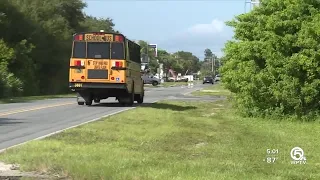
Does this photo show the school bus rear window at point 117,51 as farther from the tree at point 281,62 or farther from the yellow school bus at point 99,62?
the tree at point 281,62

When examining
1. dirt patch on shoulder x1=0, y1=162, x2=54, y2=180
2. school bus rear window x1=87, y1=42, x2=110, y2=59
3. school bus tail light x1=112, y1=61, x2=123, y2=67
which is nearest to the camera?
dirt patch on shoulder x1=0, y1=162, x2=54, y2=180

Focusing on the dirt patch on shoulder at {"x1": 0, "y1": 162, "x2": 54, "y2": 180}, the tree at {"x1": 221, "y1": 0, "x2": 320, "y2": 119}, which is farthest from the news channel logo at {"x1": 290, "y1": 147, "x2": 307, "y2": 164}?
the tree at {"x1": 221, "y1": 0, "x2": 320, "y2": 119}

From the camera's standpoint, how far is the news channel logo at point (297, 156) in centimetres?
1029

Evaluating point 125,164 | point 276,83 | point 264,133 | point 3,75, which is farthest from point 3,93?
point 125,164

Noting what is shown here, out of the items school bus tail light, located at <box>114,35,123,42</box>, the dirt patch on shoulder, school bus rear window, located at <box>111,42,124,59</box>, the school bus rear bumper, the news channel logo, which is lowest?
the dirt patch on shoulder

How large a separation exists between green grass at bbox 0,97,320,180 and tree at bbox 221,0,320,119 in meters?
1.94

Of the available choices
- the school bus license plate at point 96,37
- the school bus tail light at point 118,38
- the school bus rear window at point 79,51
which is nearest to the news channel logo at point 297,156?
the school bus tail light at point 118,38

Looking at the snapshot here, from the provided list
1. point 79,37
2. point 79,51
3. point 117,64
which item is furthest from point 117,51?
point 79,37

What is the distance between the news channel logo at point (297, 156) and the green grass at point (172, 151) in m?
0.14

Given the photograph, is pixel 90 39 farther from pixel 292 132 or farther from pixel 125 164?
pixel 125 164

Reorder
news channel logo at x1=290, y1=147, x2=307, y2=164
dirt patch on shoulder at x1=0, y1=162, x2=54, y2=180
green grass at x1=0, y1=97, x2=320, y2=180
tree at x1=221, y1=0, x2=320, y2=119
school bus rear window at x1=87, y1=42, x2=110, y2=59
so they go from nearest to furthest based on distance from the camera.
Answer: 1. dirt patch on shoulder at x1=0, y1=162, x2=54, y2=180
2. green grass at x1=0, y1=97, x2=320, y2=180
3. news channel logo at x1=290, y1=147, x2=307, y2=164
4. tree at x1=221, y1=0, x2=320, y2=119
5. school bus rear window at x1=87, y1=42, x2=110, y2=59

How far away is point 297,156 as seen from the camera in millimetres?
11031

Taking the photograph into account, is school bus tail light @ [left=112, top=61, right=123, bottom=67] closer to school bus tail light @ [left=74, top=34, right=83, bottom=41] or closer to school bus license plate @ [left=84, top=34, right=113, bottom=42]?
school bus license plate @ [left=84, top=34, right=113, bottom=42]

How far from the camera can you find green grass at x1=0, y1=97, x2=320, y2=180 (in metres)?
9.12
